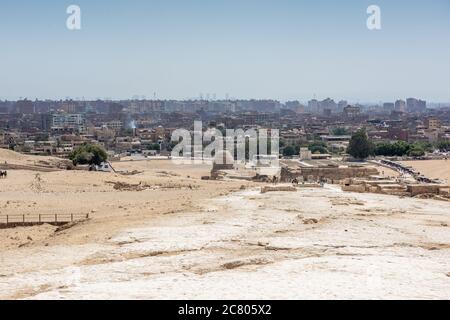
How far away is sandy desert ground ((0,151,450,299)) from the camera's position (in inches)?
430

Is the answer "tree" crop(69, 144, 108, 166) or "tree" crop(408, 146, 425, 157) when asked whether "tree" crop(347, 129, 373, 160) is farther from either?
"tree" crop(69, 144, 108, 166)

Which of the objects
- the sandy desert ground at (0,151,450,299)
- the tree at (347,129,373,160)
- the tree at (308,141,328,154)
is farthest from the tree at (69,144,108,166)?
the tree at (308,141,328,154)

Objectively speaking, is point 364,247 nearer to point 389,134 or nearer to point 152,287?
point 152,287

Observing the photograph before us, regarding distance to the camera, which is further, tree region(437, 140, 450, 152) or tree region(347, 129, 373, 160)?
tree region(437, 140, 450, 152)

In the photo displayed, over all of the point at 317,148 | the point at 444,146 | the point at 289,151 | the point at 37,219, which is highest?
the point at 37,219

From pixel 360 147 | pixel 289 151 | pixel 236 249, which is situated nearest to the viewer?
pixel 236 249

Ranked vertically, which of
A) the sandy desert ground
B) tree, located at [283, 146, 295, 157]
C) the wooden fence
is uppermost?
the sandy desert ground

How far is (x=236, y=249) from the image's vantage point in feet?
47.5

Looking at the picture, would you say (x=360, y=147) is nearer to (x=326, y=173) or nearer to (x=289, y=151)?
(x=289, y=151)

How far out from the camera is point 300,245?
49.0 ft

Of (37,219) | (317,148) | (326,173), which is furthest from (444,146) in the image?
(37,219)

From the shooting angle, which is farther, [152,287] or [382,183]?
[382,183]
